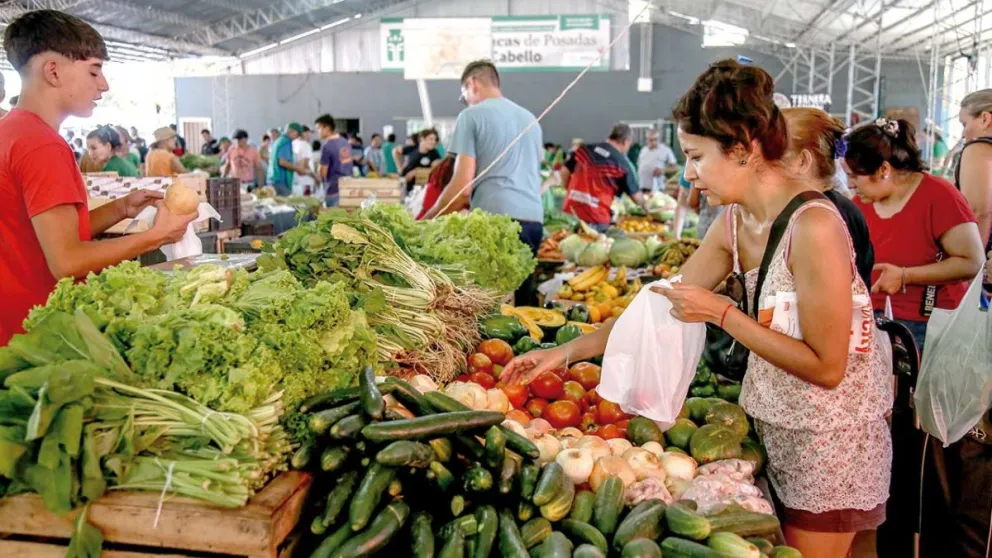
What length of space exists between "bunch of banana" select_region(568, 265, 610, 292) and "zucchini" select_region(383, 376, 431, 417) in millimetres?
4104

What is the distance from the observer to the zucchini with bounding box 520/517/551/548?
1938 millimetres

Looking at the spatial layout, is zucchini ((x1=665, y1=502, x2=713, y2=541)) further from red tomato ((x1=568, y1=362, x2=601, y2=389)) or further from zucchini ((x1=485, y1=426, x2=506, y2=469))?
red tomato ((x1=568, y1=362, x2=601, y2=389))

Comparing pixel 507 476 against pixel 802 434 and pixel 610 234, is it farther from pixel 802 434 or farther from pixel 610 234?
pixel 610 234

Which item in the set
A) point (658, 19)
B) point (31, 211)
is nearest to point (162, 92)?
point (658, 19)

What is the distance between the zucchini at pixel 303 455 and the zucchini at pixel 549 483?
573mm

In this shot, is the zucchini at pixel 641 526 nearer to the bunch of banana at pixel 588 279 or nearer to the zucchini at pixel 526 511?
the zucchini at pixel 526 511

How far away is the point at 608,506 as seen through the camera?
2086mm

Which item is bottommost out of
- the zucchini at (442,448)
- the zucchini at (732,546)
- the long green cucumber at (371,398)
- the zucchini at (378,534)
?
the zucchini at (732,546)

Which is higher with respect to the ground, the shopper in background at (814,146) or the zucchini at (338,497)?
the shopper in background at (814,146)

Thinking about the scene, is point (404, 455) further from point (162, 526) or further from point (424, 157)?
point (424, 157)

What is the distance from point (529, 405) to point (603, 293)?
10.3ft

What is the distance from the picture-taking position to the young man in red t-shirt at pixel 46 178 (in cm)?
259

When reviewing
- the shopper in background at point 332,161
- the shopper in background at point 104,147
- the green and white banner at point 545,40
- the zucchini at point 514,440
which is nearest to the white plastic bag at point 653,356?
the zucchini at point 514,440

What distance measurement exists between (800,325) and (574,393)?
1.13 m
